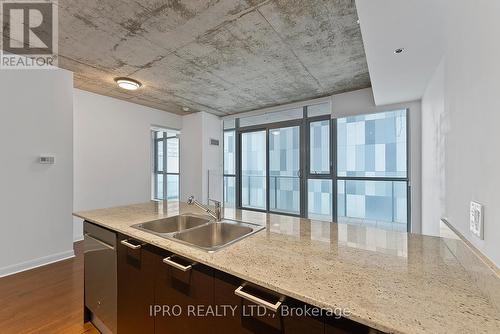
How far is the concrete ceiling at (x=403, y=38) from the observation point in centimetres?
146

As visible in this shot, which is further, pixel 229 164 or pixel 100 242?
pixel 229 164

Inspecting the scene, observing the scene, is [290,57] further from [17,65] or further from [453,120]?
[17,65]

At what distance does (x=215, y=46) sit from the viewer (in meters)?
2.45

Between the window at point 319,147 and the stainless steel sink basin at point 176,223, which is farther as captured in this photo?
the window at point 319,147

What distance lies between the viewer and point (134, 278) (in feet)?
4.72

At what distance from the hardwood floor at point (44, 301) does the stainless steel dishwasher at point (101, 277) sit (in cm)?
23

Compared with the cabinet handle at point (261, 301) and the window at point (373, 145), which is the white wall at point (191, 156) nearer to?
the window at point (373, 145)

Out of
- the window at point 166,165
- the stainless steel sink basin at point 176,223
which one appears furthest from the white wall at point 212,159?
the stainless steel sink basin at point 176,223

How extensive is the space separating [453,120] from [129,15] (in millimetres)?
2647

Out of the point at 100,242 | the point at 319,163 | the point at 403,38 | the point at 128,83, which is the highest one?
the point at 128,83

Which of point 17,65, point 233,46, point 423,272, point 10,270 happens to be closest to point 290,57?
point 233,46

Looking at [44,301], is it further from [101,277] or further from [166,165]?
[166,165]

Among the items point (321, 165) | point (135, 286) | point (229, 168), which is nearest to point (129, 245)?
point (135, 286)

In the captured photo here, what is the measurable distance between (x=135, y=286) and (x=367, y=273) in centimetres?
138
